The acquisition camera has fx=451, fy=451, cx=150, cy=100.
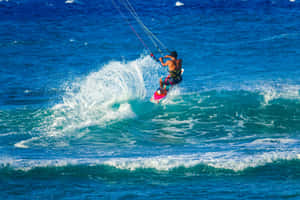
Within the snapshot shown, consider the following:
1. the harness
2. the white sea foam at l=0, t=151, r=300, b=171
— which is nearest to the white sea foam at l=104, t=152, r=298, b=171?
the white sea foam at l=0, t=151, r=300, b=171

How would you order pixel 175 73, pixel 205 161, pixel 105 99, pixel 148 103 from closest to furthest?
pixel 205 161, pixel 175 73, pixel 105 99, pixel 148 103

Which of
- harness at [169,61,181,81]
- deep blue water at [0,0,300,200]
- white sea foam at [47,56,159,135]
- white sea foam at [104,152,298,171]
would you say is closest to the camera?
deep blue water at [0,0,300,200]

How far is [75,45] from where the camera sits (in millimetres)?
28219

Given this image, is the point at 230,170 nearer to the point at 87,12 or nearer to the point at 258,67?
the point at 258,67

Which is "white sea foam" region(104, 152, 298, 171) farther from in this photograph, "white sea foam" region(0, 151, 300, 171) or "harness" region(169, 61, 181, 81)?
"harness" region(169, 61, 181, 81)

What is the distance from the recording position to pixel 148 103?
1784 cm

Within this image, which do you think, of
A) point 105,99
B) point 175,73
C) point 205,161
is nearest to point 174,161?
point 205,161

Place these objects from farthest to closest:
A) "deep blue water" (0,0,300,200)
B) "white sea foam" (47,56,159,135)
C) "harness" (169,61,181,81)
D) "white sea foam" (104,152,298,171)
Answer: "white sea foam" (47,56,159,135), "harness" (169,61,181,81), "white sea foam" (104,152,298,171), "deep blue water" (0,0,300,200)

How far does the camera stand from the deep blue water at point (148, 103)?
1028cm

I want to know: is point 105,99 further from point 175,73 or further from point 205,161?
point 205,161

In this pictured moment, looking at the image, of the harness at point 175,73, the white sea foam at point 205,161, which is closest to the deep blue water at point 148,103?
the white sea foam at point 205,161

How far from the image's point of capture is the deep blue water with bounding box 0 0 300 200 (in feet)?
33.7

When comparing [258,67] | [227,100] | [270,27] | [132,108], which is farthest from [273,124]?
[270,27]

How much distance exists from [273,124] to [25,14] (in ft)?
78.6
